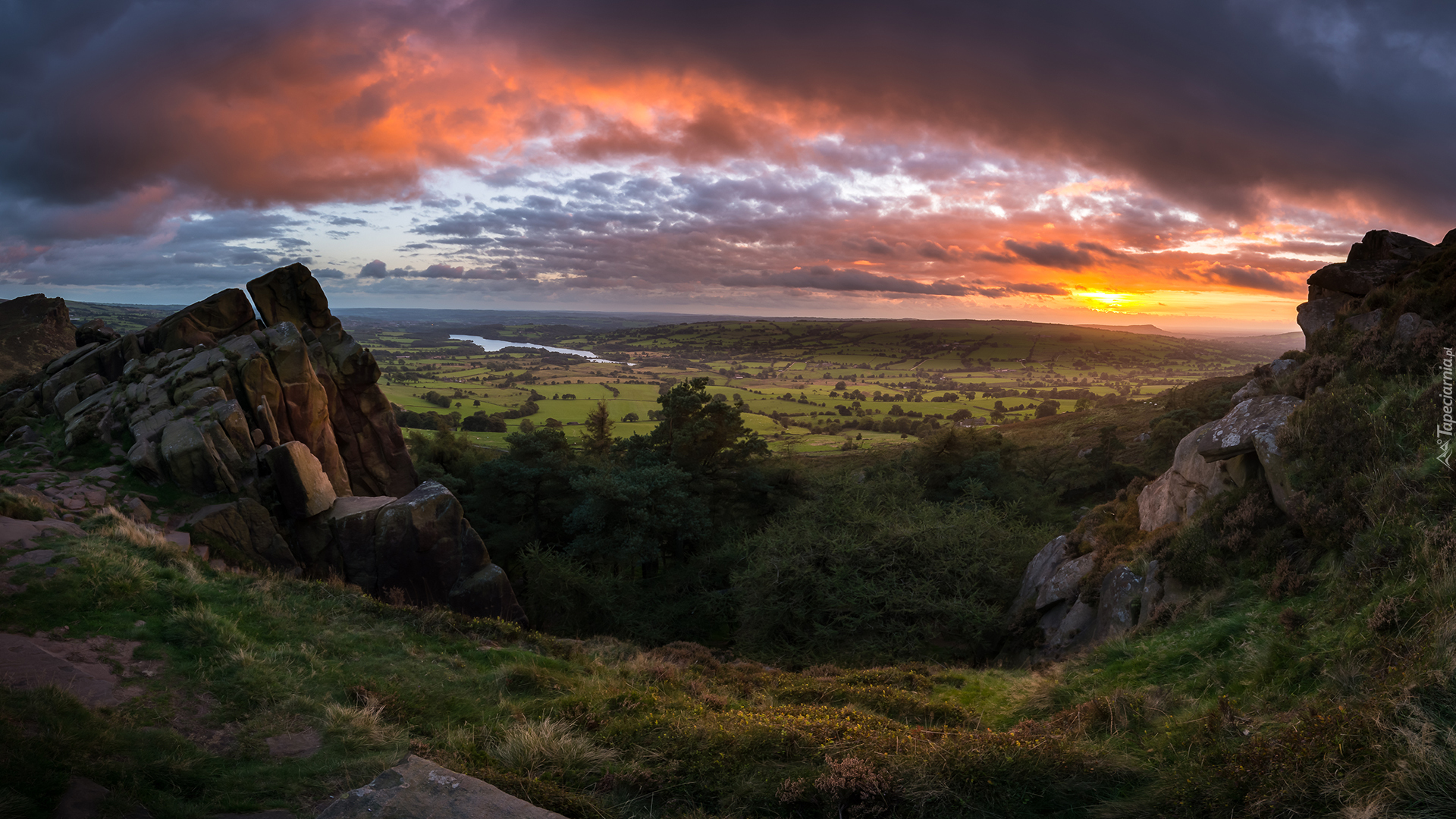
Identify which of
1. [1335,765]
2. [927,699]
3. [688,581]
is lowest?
[688,581]

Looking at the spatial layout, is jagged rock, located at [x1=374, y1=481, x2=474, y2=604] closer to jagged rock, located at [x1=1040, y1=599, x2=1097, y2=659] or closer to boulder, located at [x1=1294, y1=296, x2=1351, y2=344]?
jagged rock, located at [x1=1040, y1=599, x2=1097, y2=659]

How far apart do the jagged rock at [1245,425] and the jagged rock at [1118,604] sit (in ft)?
12.6

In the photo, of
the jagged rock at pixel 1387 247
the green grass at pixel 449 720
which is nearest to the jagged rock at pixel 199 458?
the green grass at pixel 449 720

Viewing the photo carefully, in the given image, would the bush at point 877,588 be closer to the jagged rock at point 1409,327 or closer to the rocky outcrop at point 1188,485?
the rocky outcrop at point 1188,485

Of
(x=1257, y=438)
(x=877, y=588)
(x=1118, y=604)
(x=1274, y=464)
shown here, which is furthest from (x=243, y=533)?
(x=1257, y=438)

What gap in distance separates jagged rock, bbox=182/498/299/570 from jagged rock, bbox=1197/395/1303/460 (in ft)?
92.8

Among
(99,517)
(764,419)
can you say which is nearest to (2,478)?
(99,517)

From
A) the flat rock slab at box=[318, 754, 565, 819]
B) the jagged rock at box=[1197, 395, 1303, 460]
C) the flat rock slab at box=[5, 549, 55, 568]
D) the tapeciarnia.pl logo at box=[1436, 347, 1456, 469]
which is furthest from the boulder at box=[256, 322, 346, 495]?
the tapeciarnia.pl logo at box=[1436, 347, 1456, 469]

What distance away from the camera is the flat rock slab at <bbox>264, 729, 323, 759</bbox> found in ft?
26.9

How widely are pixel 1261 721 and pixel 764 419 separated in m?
104

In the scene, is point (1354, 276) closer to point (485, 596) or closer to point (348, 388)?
point (485, 596)

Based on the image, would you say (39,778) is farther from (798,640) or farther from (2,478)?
(2,478)

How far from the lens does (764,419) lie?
365 ft

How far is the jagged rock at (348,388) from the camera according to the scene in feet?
101
